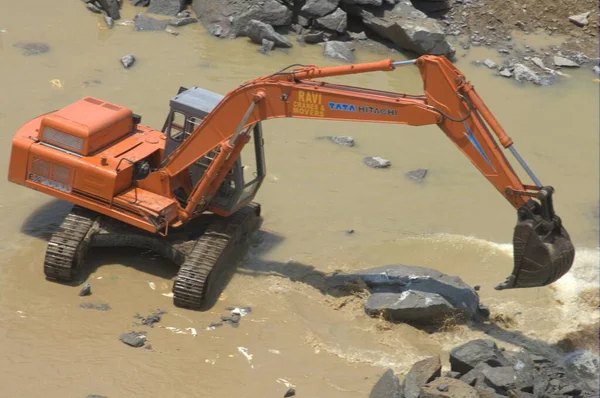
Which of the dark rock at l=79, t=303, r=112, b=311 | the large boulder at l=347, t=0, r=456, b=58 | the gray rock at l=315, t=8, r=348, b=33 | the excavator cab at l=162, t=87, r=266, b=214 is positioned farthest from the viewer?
the gray rock at l=315, t=8, r=348, b=33

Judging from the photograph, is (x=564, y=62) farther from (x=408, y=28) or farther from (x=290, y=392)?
(x=290, y=392)

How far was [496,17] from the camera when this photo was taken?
21.7 metres

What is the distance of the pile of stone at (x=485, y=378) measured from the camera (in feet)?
31.7

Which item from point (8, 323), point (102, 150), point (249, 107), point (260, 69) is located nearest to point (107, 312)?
point (8, 323)

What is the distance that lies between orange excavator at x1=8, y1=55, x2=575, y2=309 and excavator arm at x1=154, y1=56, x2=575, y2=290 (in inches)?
0.5

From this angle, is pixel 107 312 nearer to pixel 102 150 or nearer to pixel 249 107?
pixel 102 150

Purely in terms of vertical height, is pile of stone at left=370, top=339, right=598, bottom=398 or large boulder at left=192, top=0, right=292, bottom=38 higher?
pile of stone at left=370, top=339, right=598, bottom=398

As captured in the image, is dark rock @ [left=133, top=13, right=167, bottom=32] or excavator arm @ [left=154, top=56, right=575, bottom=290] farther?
dark rock @ [left=133, top=13, right=167, bottom=32]

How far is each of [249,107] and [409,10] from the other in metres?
10.1

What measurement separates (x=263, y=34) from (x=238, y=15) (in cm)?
81

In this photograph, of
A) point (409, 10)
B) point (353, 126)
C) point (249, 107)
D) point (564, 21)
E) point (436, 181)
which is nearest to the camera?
point (249, 107)

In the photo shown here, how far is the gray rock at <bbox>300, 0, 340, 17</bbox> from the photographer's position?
65.8ft

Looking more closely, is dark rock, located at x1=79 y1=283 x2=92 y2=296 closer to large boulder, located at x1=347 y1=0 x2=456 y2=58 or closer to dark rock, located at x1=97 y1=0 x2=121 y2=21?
dark rock, located at x1=97 y1=0 x2=121 y2=21

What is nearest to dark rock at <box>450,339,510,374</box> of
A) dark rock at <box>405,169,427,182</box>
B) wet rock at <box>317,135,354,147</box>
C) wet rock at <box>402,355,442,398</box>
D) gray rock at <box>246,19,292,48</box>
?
wet rock at <box>402,355,442,398</box>
